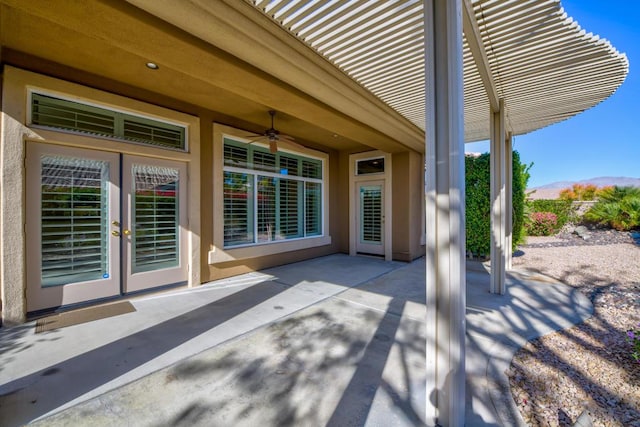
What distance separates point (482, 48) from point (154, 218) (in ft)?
15.7

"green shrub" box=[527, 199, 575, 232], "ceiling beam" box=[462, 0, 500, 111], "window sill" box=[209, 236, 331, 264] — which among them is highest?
"ceiling beam" box=[462, 0, 500, 111]

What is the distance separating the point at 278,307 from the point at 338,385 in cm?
165

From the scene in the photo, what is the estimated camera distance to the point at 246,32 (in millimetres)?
2408

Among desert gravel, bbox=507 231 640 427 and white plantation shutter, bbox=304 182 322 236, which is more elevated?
white plantation shutter, bbox=304 182 322 236

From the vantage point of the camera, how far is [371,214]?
23.5 feet

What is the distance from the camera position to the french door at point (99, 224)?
125 inches

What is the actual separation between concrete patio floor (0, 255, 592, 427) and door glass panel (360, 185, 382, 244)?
3.14 m

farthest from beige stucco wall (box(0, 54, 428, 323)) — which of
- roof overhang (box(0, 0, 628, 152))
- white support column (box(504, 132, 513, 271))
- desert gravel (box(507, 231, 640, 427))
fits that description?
desert gravel (box(507, 231, 640, 427))

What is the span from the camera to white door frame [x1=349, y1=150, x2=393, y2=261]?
21.9ft

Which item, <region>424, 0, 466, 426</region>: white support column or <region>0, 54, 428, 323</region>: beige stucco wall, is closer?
<region>424, 0, 466, 426</region>: white support column

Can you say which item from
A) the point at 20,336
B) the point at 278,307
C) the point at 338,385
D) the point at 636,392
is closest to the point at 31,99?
the point at 20,336

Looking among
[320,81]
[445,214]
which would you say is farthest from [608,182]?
[445,214]

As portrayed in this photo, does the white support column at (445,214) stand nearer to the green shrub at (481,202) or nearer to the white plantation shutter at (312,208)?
the white plantation shutter at (312,208)

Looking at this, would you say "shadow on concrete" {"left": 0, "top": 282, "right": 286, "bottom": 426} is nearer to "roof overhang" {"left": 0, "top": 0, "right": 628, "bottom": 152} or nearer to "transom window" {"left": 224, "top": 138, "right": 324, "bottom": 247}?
"transom window" {"left": 224, "top": 138, "right": 324, "bottom": 247}
